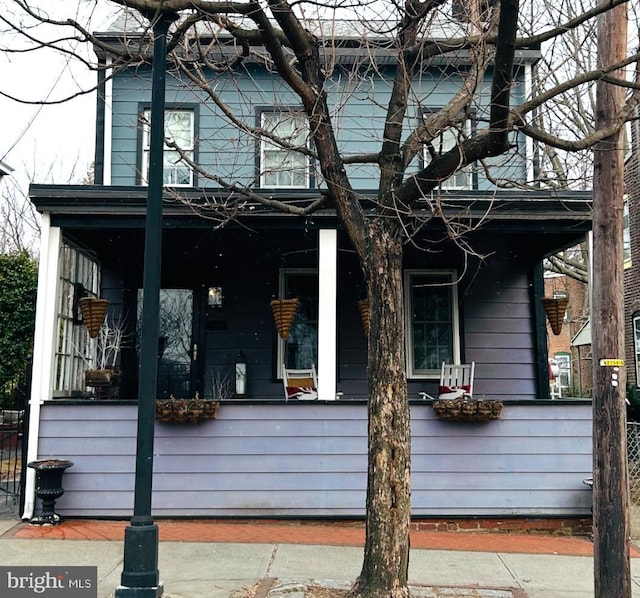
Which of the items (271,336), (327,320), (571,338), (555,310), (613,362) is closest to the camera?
(613,362)

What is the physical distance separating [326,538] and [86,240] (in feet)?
16.3

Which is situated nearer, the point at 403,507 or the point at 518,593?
the point at 403,507

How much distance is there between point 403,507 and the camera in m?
4.80

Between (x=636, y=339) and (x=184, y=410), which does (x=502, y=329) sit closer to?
(x=184, y=410)

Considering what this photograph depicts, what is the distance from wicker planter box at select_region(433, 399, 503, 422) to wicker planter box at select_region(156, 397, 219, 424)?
2.59m

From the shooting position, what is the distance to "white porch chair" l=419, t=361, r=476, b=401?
348 inches

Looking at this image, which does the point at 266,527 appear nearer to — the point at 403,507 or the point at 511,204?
the point at 403,507

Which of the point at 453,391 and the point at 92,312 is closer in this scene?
the point at 92,312

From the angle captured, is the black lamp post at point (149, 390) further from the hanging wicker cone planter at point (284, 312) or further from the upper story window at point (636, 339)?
the upper story window at point (636, 339)

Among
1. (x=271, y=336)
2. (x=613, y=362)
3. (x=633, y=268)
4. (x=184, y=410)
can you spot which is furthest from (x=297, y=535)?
(x=633, y=268)

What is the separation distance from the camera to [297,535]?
23.2ft

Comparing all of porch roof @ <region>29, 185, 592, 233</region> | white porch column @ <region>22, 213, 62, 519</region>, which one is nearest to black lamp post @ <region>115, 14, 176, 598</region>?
porch roof @ <region>29, 185, 592, 233</region>

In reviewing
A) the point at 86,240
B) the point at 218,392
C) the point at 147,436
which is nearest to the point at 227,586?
the point at 147,436
